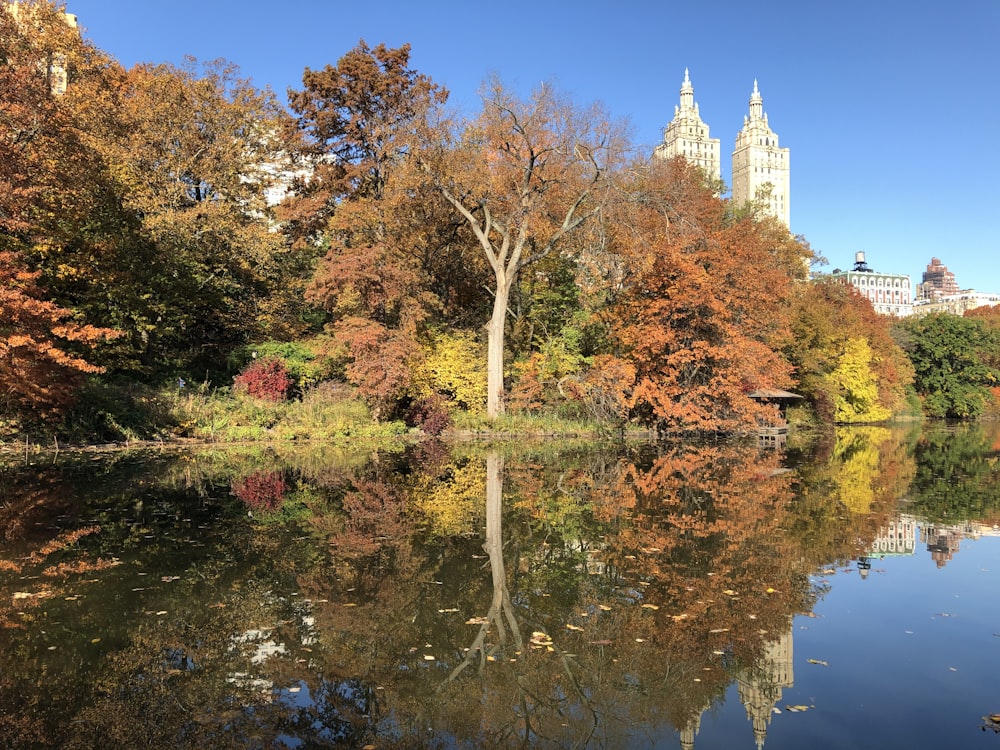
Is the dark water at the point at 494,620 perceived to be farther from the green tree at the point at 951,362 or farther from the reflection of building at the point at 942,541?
the green tree at the point at 951,362

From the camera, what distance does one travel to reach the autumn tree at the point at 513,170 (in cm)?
2192

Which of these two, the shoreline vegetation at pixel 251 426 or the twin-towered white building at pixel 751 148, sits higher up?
the twin-towered white building at pixel 751 148

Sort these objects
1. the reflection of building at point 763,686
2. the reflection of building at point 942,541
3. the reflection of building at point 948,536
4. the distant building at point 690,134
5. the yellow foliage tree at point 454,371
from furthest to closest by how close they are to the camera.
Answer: the distant building at point 690,134
the yellow foliage tree at point 454,371
the reflection of building at point 948,536
the reflection of building at point 942,541
the reflection of building at point 763,686

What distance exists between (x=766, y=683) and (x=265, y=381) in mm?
20328

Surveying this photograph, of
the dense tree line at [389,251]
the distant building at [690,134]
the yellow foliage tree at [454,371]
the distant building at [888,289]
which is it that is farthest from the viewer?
the distant building at [888,289]

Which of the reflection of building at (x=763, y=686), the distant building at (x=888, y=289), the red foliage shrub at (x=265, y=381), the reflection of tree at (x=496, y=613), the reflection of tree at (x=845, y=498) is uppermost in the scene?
the distant building at (x=888, y=289)

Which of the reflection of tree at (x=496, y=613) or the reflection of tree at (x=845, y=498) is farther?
the reflection of tree at (x=845, y=498)

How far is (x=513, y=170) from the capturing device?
76.9 feet

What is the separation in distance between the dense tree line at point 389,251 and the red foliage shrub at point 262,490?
8.01 m

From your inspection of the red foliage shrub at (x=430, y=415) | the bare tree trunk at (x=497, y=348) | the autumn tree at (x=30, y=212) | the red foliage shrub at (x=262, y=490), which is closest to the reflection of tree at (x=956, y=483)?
the red foliage shrub at (x=262, y=490)

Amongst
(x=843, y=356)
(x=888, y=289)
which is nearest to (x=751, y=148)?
(x=888, y=289)

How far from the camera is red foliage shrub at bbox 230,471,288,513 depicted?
10.4m

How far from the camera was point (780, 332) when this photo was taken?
104 ft

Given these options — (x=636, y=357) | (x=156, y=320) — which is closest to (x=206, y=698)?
(x=636, y=357)
